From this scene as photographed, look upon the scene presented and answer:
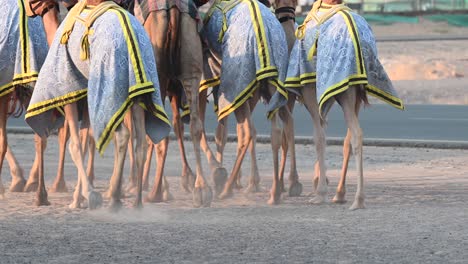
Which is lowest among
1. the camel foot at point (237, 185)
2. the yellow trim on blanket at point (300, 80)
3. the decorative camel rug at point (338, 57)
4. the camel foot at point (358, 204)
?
the camel foot at point (237, 185)

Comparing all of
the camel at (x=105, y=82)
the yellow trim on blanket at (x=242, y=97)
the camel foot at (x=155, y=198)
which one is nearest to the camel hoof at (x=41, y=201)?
the camel at (x=105, y=82)

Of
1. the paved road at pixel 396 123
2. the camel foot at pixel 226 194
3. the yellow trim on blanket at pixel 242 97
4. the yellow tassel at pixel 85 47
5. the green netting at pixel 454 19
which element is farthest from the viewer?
the green netting at pixel 454 19

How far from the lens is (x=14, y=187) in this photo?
548 inches

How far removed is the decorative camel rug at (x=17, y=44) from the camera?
12.8m

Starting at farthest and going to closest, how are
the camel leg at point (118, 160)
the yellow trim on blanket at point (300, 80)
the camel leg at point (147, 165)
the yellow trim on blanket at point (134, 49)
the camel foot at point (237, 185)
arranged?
the camel foot at point (237, 185)
the camel leg at point (147, 165)
the yellow trim on blanket at point (300, 80)
the camel leg at point (118, 160)
the yellow trim on blanket at point (134, 49)

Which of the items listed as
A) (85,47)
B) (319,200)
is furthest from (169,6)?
(319,200)

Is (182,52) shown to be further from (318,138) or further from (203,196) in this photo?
(318,138)

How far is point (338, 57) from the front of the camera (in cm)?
1206

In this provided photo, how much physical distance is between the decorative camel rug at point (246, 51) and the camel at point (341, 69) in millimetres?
258

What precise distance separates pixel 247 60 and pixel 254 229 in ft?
8.24

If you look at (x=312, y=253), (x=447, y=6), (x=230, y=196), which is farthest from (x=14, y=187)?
(x=447, y=6)

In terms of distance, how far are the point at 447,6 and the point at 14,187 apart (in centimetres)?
4401

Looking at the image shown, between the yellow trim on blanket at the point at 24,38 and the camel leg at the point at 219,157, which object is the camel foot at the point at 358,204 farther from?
the yellow trim on blanket at the point at 24,38

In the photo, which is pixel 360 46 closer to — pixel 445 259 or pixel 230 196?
pixel 230 196
